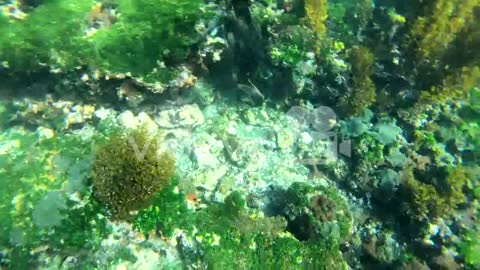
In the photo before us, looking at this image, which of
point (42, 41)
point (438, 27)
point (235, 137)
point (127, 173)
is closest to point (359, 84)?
point (438, 27)

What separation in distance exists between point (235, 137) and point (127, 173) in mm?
2694

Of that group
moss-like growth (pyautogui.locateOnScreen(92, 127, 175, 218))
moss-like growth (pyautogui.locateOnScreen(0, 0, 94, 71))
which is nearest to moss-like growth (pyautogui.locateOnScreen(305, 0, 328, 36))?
moss-like growth (pyautogui.locateOnScreen(92, 127, 175, 218))

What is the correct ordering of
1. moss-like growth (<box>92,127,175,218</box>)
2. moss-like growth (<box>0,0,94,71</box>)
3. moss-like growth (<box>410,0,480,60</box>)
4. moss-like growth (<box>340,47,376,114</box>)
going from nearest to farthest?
moss-like growth (<box>92,127,175,218</box>) → moss-like growth (<box>0,0,94,71</box>) → moss-like growth (<box>340,47,376,114</box>) → moss-like growth (<box>410,0,480,60</box>)

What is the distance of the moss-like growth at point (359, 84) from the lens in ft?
26.1

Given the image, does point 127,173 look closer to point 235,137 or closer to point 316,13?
point 235,137

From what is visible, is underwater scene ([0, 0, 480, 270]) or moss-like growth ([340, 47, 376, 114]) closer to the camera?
underwater scene ([0, 0, 480, 270])

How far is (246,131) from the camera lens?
7863 mm

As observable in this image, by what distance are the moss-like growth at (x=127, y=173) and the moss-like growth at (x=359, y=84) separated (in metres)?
4.40

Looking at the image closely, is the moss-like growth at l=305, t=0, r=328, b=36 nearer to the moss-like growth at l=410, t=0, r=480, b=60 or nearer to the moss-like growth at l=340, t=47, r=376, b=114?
the moss-like growth at l=340, t=47, r=376, b=114

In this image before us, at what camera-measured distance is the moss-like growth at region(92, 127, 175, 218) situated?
546 cm

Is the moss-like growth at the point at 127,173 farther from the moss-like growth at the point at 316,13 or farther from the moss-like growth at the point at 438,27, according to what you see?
the moss-like growth at the point at 438,27

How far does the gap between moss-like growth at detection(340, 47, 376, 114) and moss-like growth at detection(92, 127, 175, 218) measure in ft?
14.5

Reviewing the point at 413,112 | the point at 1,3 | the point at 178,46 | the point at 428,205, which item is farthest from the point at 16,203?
the point at 413,112

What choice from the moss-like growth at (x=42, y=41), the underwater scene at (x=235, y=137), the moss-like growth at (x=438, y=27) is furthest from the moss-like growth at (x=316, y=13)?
the moss-like growth at (x=42, y=41)
